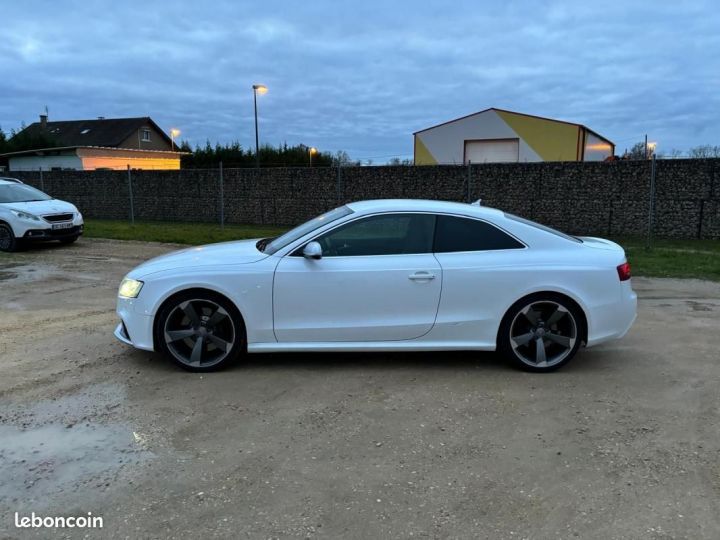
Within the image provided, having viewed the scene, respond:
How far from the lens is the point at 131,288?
16.0ft

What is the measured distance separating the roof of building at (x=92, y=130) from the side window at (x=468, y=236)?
52.6m

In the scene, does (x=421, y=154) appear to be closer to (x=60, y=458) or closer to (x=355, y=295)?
(x=355, y=295)

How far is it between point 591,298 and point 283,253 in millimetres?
2677

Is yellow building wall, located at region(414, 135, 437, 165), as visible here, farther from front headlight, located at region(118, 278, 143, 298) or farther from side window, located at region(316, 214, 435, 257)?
front headlight, located at region(118, 278, 143, 298)

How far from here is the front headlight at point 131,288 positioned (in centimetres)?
483

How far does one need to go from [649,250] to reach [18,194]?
14592 mm

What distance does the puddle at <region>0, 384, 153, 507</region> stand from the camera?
10.2 feet

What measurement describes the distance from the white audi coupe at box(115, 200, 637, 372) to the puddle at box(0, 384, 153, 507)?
88cm

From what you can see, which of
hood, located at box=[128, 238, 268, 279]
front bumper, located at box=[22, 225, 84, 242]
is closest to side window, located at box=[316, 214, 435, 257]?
hood, located at box=[128, 238, 268, 279]

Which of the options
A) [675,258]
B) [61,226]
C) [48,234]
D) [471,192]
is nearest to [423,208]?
[675,258]

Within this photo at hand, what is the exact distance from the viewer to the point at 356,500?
9.85ft

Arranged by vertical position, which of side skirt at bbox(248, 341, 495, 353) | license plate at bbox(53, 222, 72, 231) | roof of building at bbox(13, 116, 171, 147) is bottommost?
side skirt at bbox(248, 341, 495, 353)

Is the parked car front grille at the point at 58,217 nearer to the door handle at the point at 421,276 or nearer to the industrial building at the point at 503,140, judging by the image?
the door handle at the point at 421,276

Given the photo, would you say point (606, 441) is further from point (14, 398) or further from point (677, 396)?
point (14, 398)
